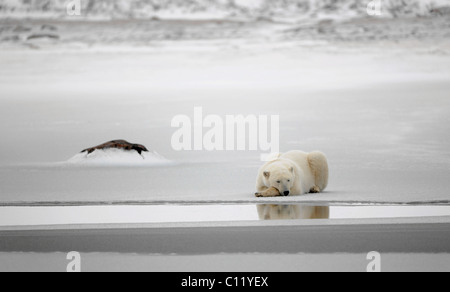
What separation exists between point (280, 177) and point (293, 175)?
9 cm

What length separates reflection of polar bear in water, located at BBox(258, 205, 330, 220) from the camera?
2.25 metres

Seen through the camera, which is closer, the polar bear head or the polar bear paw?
the polar bear head

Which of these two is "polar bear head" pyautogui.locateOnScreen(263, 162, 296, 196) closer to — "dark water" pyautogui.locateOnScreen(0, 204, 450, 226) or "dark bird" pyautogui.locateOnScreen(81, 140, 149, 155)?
"dark water" pyautogui.locateOnScreen(0, 204, 450, 226)

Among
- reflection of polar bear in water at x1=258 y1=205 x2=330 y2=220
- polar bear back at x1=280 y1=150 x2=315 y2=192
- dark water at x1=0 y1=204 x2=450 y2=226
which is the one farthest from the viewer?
polar bear back at x1=280 y1=150 x2=315 y2=192

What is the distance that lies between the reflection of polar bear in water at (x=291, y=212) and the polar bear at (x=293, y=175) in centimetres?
16

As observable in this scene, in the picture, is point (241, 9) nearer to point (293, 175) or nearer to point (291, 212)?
point (293, 175)

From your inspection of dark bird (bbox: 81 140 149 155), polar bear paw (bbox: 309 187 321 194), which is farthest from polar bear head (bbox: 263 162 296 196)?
dark bird (bbox: 81 140 149 155)

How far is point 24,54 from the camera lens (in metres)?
3.70

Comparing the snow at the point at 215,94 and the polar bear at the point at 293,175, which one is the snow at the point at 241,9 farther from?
the polar bear at the point at 293,175

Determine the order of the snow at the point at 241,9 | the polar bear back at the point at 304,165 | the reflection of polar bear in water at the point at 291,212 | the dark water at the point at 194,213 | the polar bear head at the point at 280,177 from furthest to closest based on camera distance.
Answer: the snow at the point at 241,9
the polar bear back at the point at 304,165
the polar bear head at the point at 280,177
the dark water at the point at 194,213
the reflection of polar bear in water at the point at 291,212

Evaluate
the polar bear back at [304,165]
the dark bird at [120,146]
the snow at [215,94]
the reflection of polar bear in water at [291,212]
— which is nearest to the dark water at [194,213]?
the reflection of polar bear in water at [291,212]

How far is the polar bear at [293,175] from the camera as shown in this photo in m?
2.66

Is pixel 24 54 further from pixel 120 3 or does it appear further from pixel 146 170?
pixel 146 170
